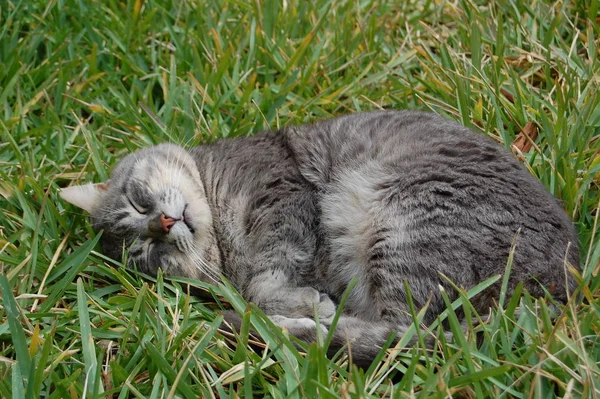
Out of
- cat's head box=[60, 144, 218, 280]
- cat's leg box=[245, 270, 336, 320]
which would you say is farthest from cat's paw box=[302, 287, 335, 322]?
cat's head box=[60, 144, 218, 280]

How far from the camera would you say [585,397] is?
2.45 m

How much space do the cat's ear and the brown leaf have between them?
2.10 m

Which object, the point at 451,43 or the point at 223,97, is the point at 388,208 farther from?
the point at 451,43

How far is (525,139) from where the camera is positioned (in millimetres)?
3971

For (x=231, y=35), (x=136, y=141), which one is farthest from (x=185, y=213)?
(x=231, y=35)

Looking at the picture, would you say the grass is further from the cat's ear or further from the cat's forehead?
the cat's forehead

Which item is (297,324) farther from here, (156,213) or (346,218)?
(156,213)

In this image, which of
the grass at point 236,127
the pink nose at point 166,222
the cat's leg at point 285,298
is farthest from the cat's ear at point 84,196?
the cat's leg at point 285,298

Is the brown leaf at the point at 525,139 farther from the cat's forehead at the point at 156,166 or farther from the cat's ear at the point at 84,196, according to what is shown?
the cat's ear at the point at 84,196

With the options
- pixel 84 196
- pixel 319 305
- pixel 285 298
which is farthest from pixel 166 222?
A: pixel 319 305

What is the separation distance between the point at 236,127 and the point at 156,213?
0.95 metres

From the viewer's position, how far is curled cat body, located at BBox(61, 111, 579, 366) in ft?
9.96

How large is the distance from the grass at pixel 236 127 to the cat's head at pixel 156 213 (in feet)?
0.36

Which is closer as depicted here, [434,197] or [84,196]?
[434,197]
